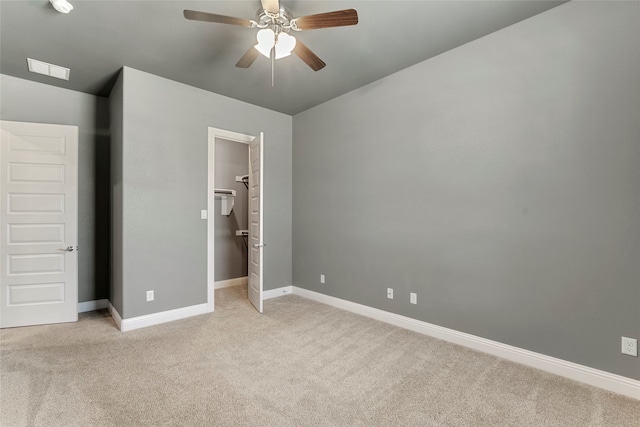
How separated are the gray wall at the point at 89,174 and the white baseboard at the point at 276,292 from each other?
7.08 ft

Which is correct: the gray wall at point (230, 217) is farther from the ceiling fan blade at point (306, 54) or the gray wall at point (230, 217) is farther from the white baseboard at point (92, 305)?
the ceiling fan blade at point (306, 54)

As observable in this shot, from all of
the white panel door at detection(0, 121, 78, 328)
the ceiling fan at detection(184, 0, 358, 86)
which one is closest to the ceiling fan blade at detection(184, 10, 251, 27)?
the ceiling fan at detection(184, 0, 358, 86)

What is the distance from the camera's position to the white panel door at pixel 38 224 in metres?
3.28

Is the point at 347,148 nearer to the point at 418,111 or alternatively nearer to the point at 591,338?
the point at 418,111

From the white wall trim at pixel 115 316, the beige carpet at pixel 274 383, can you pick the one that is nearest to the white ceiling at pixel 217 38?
the white wall trim at pixel 115 316

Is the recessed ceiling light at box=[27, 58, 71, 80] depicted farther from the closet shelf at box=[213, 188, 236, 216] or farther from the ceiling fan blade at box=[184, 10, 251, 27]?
the closet shelf at box=[213, 188, 236, 216]

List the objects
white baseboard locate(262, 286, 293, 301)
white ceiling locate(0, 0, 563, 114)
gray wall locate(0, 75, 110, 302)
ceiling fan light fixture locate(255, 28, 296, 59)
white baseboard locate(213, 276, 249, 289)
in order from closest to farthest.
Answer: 1. ceiling fan light fixture locate(255, 28, 296, 59)
2. white ceiling locate(0, 0, 563, 114)
3. gray wall locate(0, 75, 110, 302)
4. white baseboard locate(262, 286, 293, 301)
5. white baseboard locate(213, 276, 249, 289)

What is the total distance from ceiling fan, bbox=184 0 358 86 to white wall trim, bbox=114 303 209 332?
289cm

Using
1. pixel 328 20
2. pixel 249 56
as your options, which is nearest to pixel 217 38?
pixel 249 56

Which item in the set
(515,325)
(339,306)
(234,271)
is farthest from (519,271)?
(234,271)

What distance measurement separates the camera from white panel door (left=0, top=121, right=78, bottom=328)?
328 cm

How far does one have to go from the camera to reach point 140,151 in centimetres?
330

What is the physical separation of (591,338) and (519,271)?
632 millimetres

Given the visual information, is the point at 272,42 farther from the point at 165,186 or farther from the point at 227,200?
the point at 227,200
